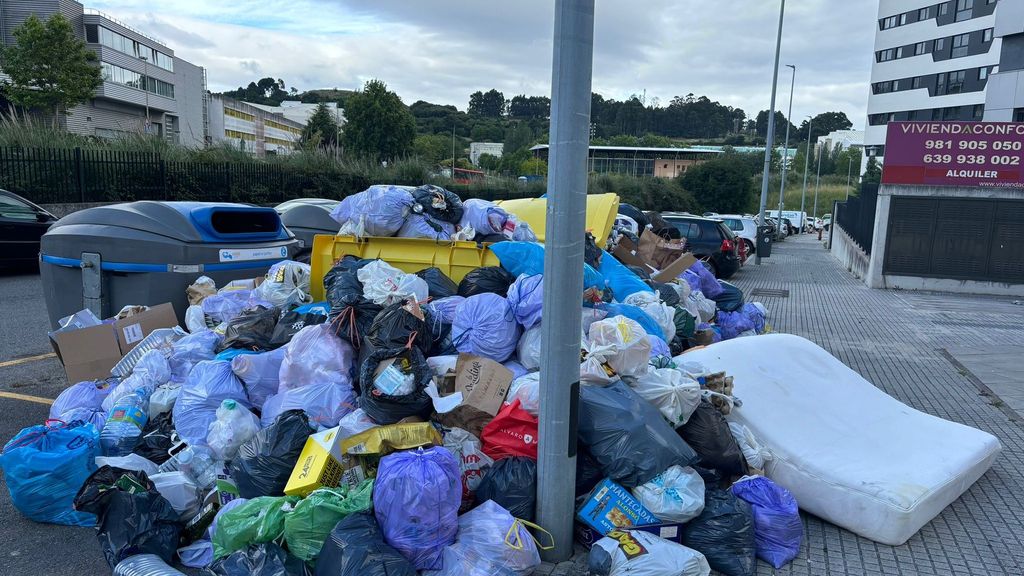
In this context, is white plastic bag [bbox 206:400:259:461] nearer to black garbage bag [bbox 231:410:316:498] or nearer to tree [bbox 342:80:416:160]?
black garbage bag [bbox 231:410:316:498]

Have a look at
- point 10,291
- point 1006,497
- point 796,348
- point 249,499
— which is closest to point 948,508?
point 1006,497

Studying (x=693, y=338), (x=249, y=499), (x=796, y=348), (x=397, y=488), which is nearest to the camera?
(x=397, y=488)

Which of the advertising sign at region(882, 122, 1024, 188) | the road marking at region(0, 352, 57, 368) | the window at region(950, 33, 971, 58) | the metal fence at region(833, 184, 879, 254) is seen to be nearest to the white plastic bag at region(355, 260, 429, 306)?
the road marking at region(0, 352, 57, 368)

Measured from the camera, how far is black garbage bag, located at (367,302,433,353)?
402 cm

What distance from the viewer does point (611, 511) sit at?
3389mm

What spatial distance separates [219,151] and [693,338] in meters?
18.3

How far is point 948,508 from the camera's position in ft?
13.6

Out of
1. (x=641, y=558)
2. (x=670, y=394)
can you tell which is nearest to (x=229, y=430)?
(x=641, y=558)

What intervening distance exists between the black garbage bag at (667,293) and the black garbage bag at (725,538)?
3.46 meters

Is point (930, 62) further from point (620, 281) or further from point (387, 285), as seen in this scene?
point (387, 285)

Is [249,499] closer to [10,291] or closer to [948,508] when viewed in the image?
[948,508]

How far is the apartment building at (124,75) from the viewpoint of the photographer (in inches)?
1986

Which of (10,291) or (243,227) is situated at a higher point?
(243,227)

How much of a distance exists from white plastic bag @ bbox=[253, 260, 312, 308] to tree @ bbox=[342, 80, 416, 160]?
3878 cm
